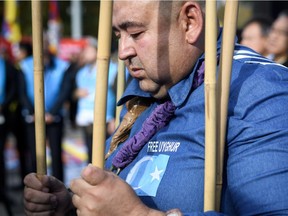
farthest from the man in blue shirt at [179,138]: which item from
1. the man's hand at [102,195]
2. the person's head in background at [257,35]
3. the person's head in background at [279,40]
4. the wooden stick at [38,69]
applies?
the person's head in background at [257,35]

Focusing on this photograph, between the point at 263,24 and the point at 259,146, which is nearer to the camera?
the point at 259,146

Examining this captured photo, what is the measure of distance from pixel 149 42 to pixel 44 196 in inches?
24.1

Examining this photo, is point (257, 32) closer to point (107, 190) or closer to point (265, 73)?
point (265, 73)

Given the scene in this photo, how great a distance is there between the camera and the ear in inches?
84.9

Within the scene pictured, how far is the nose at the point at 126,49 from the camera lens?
219 cm

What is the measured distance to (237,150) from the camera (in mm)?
1938

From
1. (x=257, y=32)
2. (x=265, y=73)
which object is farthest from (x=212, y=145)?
(x=257, y=32)

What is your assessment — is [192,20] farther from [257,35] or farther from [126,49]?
[257,35]

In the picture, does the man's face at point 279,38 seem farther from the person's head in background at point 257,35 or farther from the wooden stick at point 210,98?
the wooden stick at point 210,98

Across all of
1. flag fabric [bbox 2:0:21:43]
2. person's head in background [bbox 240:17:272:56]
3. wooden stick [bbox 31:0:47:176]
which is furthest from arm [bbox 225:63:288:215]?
flag fabric [bbox 2:0:21:43]

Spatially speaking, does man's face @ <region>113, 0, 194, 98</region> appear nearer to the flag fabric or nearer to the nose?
the nose

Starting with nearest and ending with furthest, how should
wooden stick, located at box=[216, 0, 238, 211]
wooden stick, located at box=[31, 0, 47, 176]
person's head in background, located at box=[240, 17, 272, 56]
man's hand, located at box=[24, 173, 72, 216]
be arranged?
wooden stick, located at box=[216, 0, 238, 211], wooden stick, located at box=[31, 0, 47, 176], man's hand, located at box=[24, 173, 72, 216], person's head in background, located at box=[240, 17, 272, 56]

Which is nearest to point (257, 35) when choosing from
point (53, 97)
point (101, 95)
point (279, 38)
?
point (279, 38)

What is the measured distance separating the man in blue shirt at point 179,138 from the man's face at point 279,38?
118 inches
